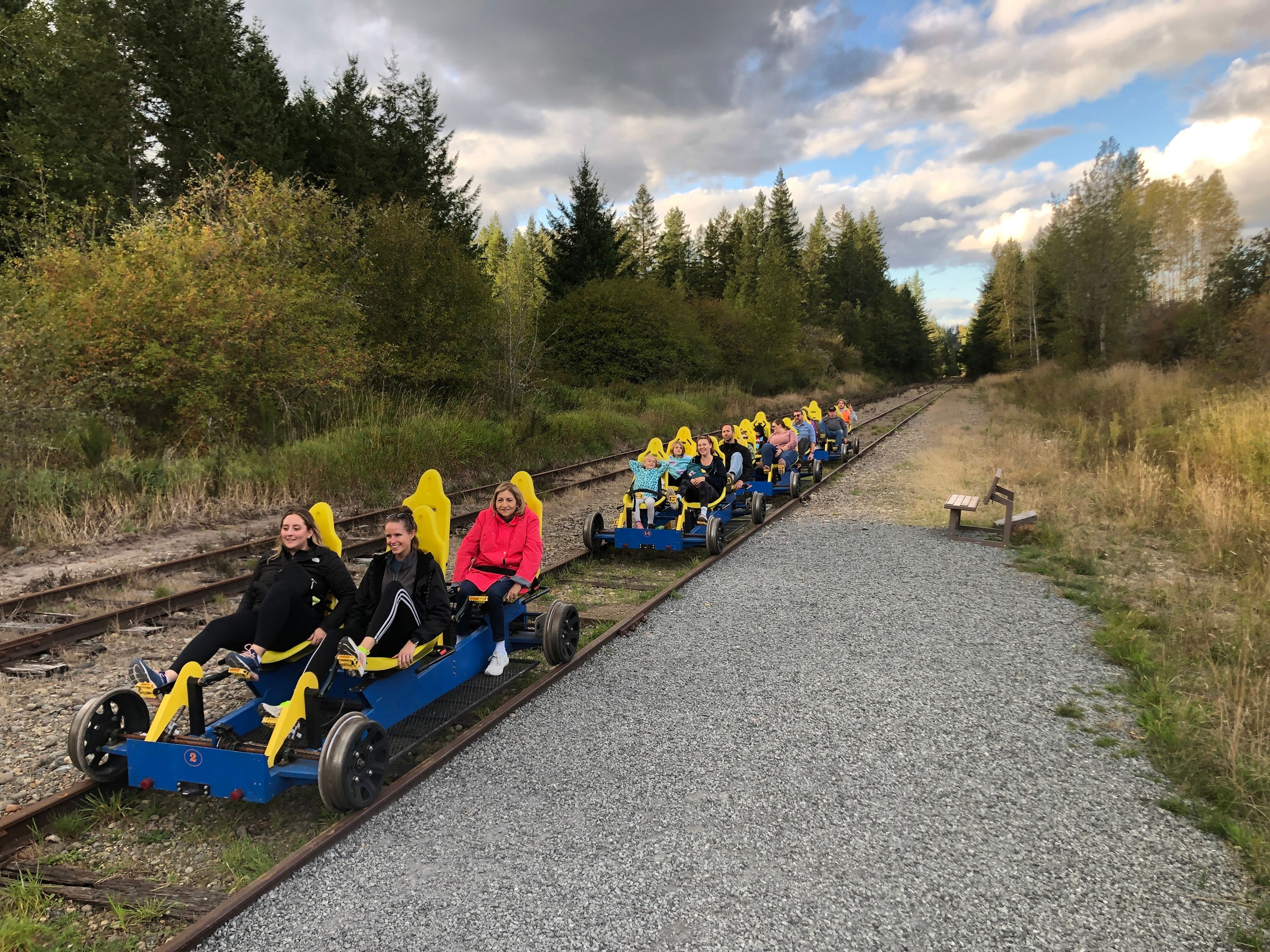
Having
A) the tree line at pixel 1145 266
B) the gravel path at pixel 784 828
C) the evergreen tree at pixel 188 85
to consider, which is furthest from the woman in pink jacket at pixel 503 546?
the tree line at pixel 1145 266

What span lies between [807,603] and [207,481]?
8.75 metres

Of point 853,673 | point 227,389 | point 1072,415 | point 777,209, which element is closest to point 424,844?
point 853,673

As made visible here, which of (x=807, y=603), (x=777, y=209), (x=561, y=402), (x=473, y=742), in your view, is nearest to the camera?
(x=473, y=742)

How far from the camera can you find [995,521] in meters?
11.1

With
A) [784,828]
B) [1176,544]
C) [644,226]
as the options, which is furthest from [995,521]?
[644,226]

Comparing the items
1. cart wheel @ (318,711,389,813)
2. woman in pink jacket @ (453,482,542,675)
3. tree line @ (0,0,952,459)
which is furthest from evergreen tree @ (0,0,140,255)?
cart wheel @ (318,711,389,813)

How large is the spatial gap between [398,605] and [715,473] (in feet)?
21.0

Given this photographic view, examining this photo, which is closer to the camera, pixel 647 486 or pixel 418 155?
pixel 647 486

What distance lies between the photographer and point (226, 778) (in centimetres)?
352

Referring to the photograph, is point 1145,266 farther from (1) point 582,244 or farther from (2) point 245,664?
(2) point 245,664

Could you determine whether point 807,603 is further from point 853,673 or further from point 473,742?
point 473,742

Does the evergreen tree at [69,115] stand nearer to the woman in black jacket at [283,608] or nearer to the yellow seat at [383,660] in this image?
the woman in black jacket at [283,608]

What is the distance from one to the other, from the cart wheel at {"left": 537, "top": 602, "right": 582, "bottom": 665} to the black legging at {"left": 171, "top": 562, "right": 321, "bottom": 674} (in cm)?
175

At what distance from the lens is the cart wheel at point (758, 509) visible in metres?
11.0
